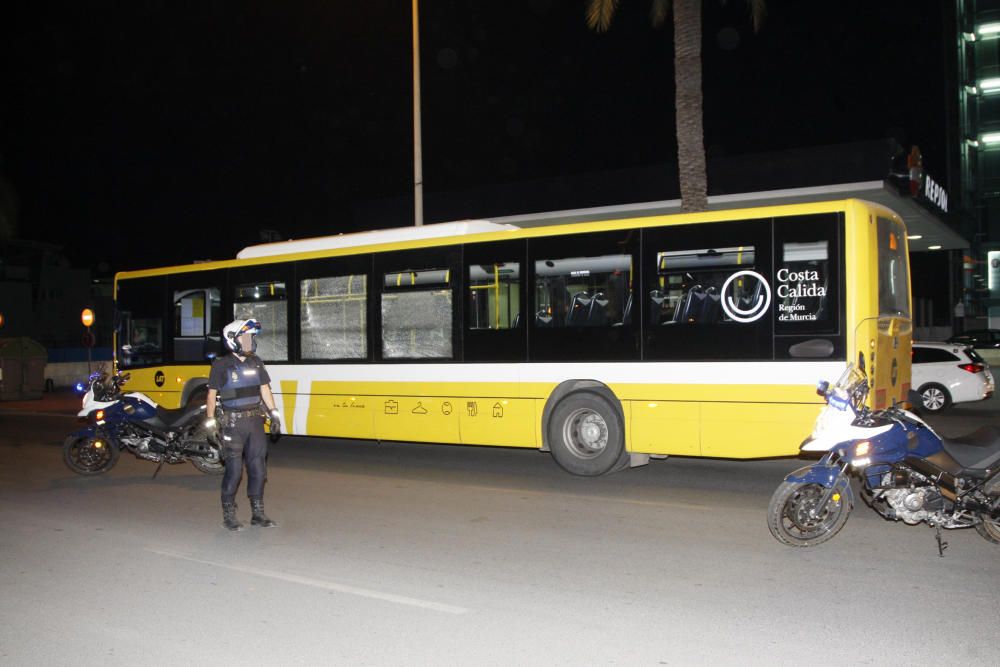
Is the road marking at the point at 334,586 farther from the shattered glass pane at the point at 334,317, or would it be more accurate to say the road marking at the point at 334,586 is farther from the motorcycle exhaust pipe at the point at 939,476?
the shattered glass pane at the point at 334,317

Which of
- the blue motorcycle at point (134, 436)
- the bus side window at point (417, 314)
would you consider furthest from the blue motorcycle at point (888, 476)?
the blue motorcycle at point (134, 436)

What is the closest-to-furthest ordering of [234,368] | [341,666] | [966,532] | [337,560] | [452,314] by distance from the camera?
[341,666]
[337,560]
[966,532]
[234,368]
[452,314]

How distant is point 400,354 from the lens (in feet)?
40.0

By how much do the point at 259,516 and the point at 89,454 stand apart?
4475mm

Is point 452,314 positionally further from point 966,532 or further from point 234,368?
point 966,532

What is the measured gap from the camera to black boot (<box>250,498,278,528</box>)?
8.19 metres

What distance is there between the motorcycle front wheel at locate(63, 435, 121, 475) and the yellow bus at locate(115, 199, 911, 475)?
2.70m

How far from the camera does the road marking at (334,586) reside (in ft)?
18.8

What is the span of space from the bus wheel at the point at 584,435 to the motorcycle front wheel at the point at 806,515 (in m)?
3.46

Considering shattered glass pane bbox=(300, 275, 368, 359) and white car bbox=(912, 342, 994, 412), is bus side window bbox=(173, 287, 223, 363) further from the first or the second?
white car bbox=(912, 342, 994, 412)

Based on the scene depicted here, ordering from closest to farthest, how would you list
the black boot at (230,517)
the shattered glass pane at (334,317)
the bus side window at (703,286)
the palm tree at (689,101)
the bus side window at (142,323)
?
the black boot at (230,517)
the bus side window at (703,286)
the shattered glass pane at (334,317)
the bus side window at (142,323)
the palm tree at (689,101)

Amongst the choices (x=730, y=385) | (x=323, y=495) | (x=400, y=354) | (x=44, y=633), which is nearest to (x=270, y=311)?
(x=400, y=354)

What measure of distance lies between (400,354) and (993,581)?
7.91 m

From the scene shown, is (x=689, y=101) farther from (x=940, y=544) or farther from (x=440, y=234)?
(x=940, y=544)
